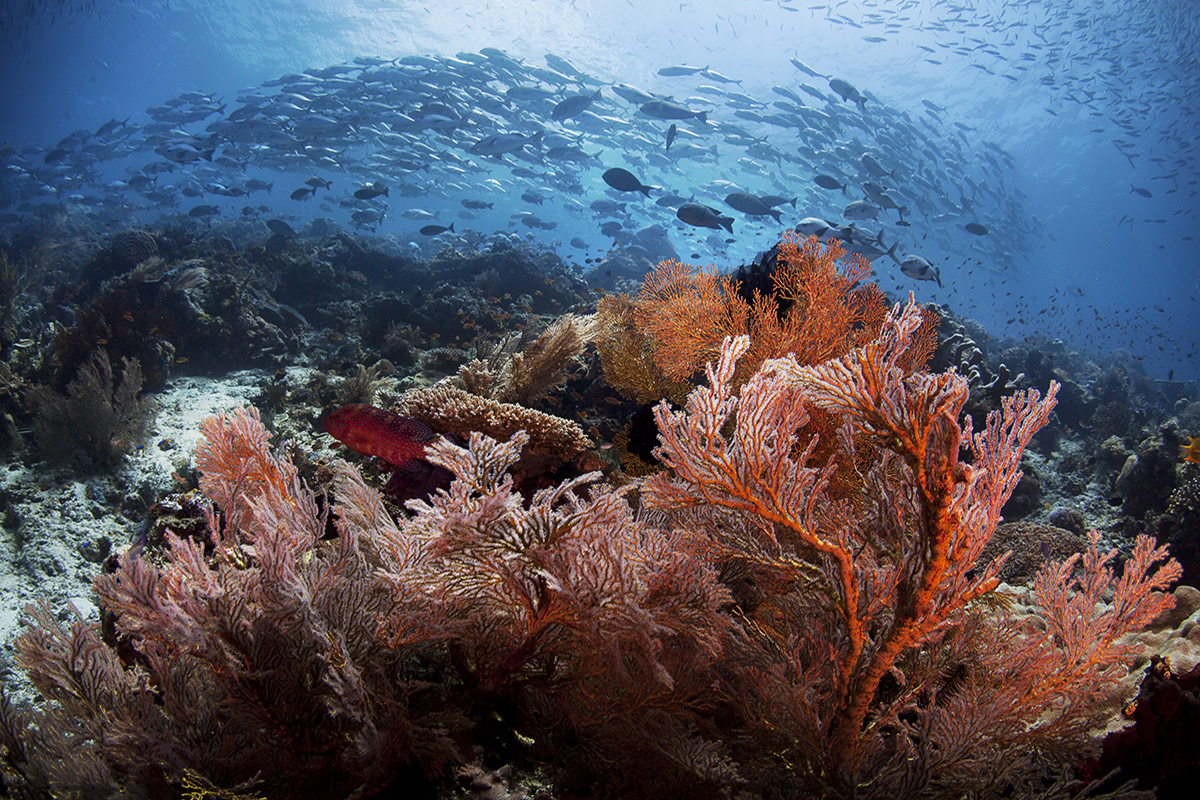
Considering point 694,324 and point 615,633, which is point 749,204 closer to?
point 694,324

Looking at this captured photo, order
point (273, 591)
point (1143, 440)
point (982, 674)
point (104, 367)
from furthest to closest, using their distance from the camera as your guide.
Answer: point (1143, 440), point (104, 367), point (982, 674), point (273, 591)

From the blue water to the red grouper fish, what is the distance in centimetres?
2412

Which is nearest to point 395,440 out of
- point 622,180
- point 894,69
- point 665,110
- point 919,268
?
point 622,180

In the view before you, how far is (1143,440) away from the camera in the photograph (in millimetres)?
10516

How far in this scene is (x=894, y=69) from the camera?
40562mm

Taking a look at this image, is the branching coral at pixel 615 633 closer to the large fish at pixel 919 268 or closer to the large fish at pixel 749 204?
the large fish at pixel 919 268

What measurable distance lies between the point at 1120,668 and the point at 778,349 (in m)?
2.47

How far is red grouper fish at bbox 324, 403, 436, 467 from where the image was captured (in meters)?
3.05

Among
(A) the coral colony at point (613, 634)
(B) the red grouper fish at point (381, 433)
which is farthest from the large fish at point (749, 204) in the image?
(A) the coral colony at point (613, 634)

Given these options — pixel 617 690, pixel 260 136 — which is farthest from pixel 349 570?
pixel 260 136

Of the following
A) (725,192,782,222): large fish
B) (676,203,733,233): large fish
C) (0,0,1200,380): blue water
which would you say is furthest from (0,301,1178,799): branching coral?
(0,0,1200,380): blue water

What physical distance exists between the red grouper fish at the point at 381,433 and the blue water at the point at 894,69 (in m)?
24.1

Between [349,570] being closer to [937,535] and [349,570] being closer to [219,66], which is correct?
[937,535]

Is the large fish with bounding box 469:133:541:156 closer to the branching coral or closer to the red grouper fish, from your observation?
the red grouper fish
